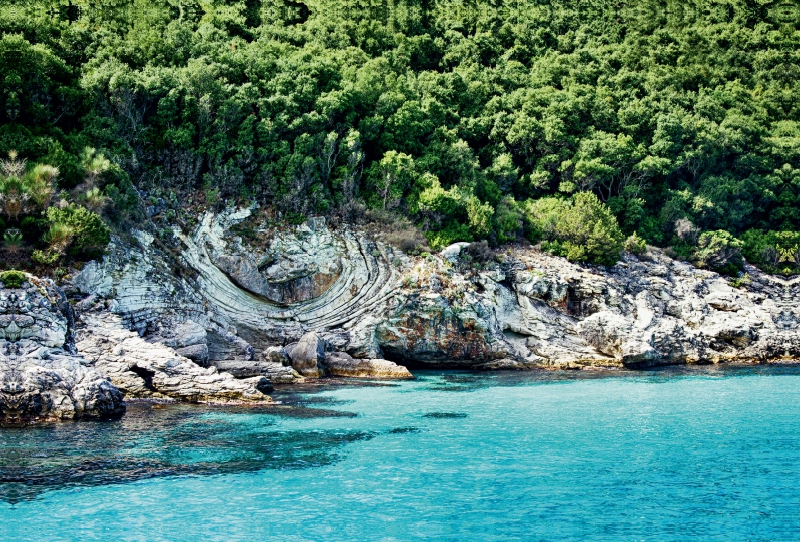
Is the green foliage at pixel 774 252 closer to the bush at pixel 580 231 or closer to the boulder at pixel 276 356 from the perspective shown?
the bush at pixel 580 231

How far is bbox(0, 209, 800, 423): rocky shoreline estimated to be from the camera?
20078 millimetres

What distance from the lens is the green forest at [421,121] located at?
32094 mm

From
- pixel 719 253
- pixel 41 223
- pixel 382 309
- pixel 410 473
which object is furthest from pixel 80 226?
pixel 719 253

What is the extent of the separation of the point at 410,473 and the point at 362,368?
1417 centimetres

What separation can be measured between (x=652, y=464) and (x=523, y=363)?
1700 cm

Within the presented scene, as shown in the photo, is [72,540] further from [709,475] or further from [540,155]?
[540,155]

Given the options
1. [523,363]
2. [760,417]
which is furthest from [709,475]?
[523,363]

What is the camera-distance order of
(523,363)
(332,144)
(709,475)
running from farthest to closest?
(332,144), (523,363), (709,475)

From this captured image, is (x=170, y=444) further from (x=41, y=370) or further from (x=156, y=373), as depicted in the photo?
(x=156, y=373)

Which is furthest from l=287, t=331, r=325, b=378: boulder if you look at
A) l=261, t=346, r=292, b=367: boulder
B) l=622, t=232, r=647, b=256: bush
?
l=622, t=232, r=647, b=256: bush

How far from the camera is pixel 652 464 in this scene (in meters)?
16.4

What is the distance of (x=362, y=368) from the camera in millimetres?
29391

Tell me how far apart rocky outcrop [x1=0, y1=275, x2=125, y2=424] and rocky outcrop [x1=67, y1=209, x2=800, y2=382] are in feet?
17.6

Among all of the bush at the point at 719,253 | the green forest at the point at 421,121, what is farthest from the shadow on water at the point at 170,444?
the bush at the point at 719,253
